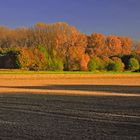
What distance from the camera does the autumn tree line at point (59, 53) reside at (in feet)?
420

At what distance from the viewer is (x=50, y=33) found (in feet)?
588

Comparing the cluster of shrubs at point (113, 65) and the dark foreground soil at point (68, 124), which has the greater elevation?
the dark foreground soil at point (68, 124)

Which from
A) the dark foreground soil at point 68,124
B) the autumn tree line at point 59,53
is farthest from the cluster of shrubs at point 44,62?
the dark foreground soil at point 68,124

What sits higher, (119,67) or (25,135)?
(25,135)

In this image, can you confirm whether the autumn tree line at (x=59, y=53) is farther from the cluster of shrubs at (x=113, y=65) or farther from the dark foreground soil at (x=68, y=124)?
the dark foreground soil at (x=68, y=124)

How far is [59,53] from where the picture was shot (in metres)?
155

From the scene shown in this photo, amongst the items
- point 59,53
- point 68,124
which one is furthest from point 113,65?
point 68,124

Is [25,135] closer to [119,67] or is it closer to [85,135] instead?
[85,135]

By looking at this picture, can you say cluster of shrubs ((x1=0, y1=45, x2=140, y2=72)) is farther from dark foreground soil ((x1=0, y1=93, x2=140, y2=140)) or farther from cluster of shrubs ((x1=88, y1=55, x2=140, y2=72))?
dark foreground soil ((x1=0, y1=93, x2=140, y2=140))

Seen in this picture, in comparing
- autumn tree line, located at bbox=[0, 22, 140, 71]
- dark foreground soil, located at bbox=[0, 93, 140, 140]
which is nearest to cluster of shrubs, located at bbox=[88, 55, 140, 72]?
autumn tree line, located at bbox=[0, 22, 140, 71]

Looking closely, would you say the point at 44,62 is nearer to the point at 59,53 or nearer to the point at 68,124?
the point at 59,53

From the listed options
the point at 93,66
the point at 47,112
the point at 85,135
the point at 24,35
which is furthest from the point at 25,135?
the point at 24,35

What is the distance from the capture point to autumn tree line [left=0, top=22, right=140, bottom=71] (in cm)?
12800

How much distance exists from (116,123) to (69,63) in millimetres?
123903
